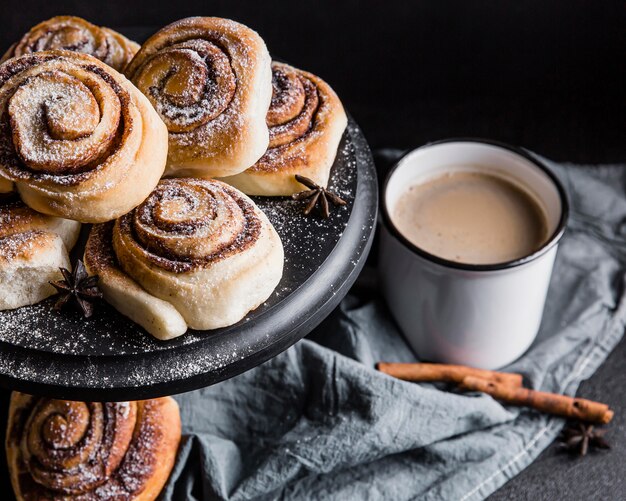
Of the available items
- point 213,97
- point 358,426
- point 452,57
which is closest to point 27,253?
point 213,97

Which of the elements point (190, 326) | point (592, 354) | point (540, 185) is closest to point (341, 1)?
point (540, 185)

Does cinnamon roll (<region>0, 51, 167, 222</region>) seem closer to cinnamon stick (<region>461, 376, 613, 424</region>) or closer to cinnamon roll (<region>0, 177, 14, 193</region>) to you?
cinnamon roll (<region>0, 177, 14, 193</region>)

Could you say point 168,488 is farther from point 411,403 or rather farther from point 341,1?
point 341,1

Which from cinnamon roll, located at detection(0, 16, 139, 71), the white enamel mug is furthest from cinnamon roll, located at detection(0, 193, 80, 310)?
the white enamel mug

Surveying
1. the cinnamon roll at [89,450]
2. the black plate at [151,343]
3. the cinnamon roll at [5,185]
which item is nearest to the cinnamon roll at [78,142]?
the cinnamon roll at [5,185]

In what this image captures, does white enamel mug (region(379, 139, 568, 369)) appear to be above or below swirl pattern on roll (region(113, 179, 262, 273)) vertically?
below

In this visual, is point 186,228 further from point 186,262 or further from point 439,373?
point 439,373
